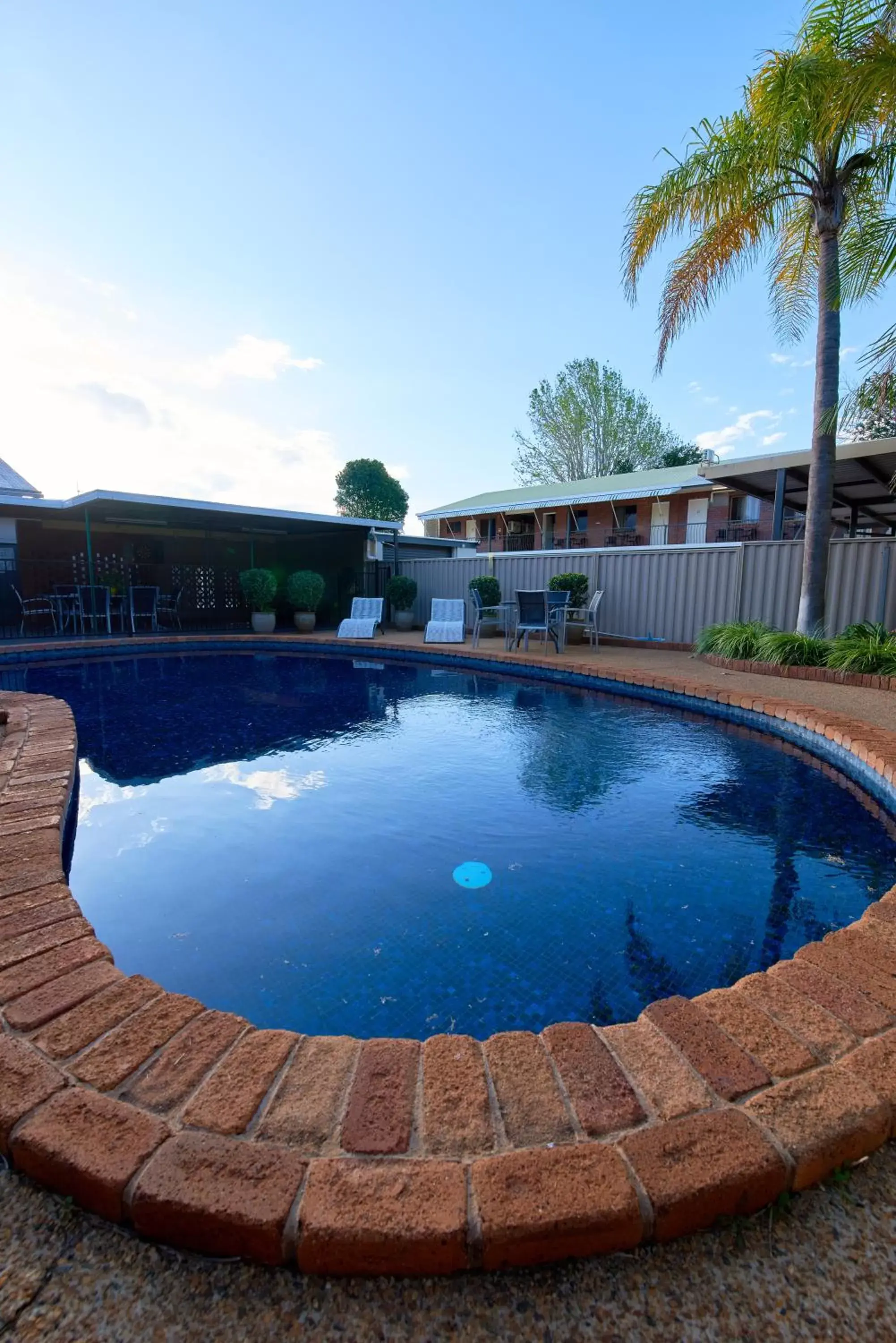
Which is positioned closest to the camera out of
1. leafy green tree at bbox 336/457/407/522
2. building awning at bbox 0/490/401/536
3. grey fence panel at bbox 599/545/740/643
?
grey fence panel at bbox 599/545/740/643

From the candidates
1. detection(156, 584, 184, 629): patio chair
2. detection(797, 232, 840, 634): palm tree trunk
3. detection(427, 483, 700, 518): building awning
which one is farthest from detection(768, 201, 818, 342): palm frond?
detection(156, 584, 184, 629): patio chair

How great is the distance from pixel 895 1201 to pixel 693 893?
1.48 meters

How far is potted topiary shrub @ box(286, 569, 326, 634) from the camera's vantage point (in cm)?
1180

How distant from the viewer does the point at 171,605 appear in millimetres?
13297

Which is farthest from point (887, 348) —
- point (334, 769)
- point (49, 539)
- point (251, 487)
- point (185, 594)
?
point (251, 487)

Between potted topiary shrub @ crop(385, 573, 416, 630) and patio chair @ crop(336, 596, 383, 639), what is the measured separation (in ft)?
3.07

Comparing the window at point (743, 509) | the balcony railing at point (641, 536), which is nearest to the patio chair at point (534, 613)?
the balcony railing at point (641, 536)

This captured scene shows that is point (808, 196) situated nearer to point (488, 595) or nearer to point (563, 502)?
point (488, 595)

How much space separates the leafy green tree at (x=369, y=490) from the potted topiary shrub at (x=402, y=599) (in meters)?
21.4

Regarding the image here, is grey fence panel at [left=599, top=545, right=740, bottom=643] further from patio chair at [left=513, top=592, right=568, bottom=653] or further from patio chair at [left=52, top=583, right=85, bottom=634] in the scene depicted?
patio chair at [left=52, top=583, right=85, bottom=634]

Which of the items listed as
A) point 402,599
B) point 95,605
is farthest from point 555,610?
point 95,605

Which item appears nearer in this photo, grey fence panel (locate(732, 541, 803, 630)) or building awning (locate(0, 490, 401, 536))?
grey fence panel (locate(732, 541, 803, 630))

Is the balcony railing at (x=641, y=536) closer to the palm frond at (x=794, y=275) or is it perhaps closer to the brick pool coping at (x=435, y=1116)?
the palm frond at (x=794, y=275)

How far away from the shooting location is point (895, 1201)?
98cm
